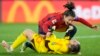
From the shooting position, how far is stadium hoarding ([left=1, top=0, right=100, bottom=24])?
2267 cm

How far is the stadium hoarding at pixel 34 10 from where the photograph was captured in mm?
22672

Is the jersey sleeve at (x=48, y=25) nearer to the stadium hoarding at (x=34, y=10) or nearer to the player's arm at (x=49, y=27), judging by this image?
the player's arm at (x=49, y=27)

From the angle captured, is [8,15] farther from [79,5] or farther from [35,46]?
[35,46]

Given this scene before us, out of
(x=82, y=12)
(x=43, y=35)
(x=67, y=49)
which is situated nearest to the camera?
(x=67, y=49)

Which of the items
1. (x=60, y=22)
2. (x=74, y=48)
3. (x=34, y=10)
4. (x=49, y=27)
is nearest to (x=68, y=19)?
(x=60, y=22)

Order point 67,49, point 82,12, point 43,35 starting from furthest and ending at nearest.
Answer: point 82,12 → point 43,35 → point 67,49

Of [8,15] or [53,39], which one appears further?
[8,15]

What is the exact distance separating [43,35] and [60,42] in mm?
645

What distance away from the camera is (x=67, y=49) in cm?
916

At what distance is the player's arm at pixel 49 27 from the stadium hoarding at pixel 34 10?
13223 millimetres

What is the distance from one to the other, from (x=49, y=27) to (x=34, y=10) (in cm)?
1346

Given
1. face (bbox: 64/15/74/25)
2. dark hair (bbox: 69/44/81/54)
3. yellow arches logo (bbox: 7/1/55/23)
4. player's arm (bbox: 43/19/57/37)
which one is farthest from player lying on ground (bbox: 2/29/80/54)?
yellow arches logo (bbox: 7/1/55/23)

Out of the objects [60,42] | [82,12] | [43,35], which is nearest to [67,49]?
[60,42]

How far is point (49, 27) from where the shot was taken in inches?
366
